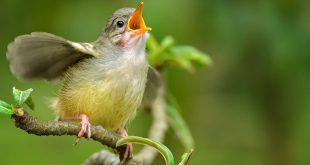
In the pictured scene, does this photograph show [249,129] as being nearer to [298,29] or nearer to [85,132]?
[298,29]

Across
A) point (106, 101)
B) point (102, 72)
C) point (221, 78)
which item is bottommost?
point (106, 101)

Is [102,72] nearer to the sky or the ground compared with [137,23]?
nearer to the ground

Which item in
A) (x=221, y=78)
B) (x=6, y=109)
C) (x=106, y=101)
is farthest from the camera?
(x=221, y=78)

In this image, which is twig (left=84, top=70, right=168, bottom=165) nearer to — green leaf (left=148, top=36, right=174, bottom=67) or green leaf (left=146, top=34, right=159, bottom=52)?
green leaf (left=148, top=36, right=174, bottom=67)

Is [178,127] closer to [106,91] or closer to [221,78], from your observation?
[106,91]

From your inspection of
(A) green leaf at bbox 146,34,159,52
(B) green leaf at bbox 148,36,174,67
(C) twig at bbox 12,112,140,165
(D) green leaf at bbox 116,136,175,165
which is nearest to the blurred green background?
(A) green leaf at bbox 146,34,159,52

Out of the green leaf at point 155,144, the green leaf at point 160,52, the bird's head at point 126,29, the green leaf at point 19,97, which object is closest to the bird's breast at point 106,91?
the bird's head at point 126,29

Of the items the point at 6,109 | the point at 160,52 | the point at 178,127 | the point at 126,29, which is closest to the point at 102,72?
the point at 126,29

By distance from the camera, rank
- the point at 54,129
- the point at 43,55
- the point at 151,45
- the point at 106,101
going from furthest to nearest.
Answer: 1. the point at 151,45
2. the point at 106,101
3. the point at 43,55
4. the point at 54,129
